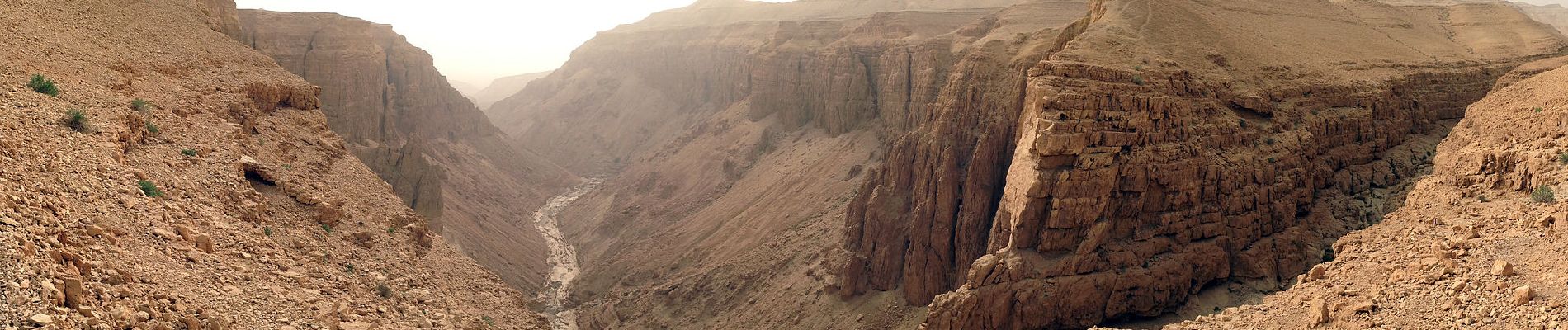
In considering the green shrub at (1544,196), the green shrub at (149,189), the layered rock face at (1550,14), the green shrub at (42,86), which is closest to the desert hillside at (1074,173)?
the green shrub at (1544,196)

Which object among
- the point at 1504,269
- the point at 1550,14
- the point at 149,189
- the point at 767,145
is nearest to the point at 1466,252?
the point at 1504,269

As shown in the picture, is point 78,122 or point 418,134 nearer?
point 78,122

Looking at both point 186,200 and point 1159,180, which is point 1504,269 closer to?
point 1159,180

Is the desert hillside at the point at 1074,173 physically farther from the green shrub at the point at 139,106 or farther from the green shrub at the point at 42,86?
the green shrub at the point at 42,86

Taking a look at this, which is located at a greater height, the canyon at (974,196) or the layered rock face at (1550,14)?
the canyon at (974,196)

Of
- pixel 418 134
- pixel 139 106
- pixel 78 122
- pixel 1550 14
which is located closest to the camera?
pixel 78 122

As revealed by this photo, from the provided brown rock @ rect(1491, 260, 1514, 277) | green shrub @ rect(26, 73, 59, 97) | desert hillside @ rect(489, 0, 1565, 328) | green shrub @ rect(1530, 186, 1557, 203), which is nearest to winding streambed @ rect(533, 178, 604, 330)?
desert hillside @ rect(489, 0, 1565, 328)

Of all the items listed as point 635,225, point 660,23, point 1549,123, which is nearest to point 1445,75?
point 1549,123
